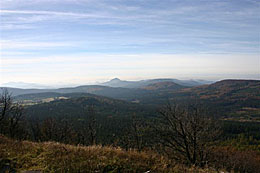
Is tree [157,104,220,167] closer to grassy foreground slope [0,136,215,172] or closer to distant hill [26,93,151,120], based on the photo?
grassy foreground slope [0,136,215,172]

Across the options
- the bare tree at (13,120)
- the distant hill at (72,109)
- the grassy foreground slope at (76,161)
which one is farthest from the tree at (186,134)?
the distant hill at (72,109)

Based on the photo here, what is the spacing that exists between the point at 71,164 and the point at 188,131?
451 inches

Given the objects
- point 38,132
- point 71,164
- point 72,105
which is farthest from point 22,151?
point 72,105

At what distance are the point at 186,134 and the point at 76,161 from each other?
11.1 meters

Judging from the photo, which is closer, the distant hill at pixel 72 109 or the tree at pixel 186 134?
the tree at pixel 186 134

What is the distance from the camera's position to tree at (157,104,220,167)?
1490cm

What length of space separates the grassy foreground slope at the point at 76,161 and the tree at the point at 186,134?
8.73 meters

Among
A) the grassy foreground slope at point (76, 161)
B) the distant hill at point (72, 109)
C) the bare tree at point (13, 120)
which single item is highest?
the grassy foreground slope at point (76, 161)

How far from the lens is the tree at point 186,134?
14.9 meters

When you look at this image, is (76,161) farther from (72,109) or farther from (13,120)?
(72,109)

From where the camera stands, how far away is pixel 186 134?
49.6ft

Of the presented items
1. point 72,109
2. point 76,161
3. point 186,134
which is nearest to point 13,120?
point 186,134

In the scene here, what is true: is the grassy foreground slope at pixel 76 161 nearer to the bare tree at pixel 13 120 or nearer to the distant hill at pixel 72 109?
the bare tree at pixel 13 120

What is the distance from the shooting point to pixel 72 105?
165875mm
